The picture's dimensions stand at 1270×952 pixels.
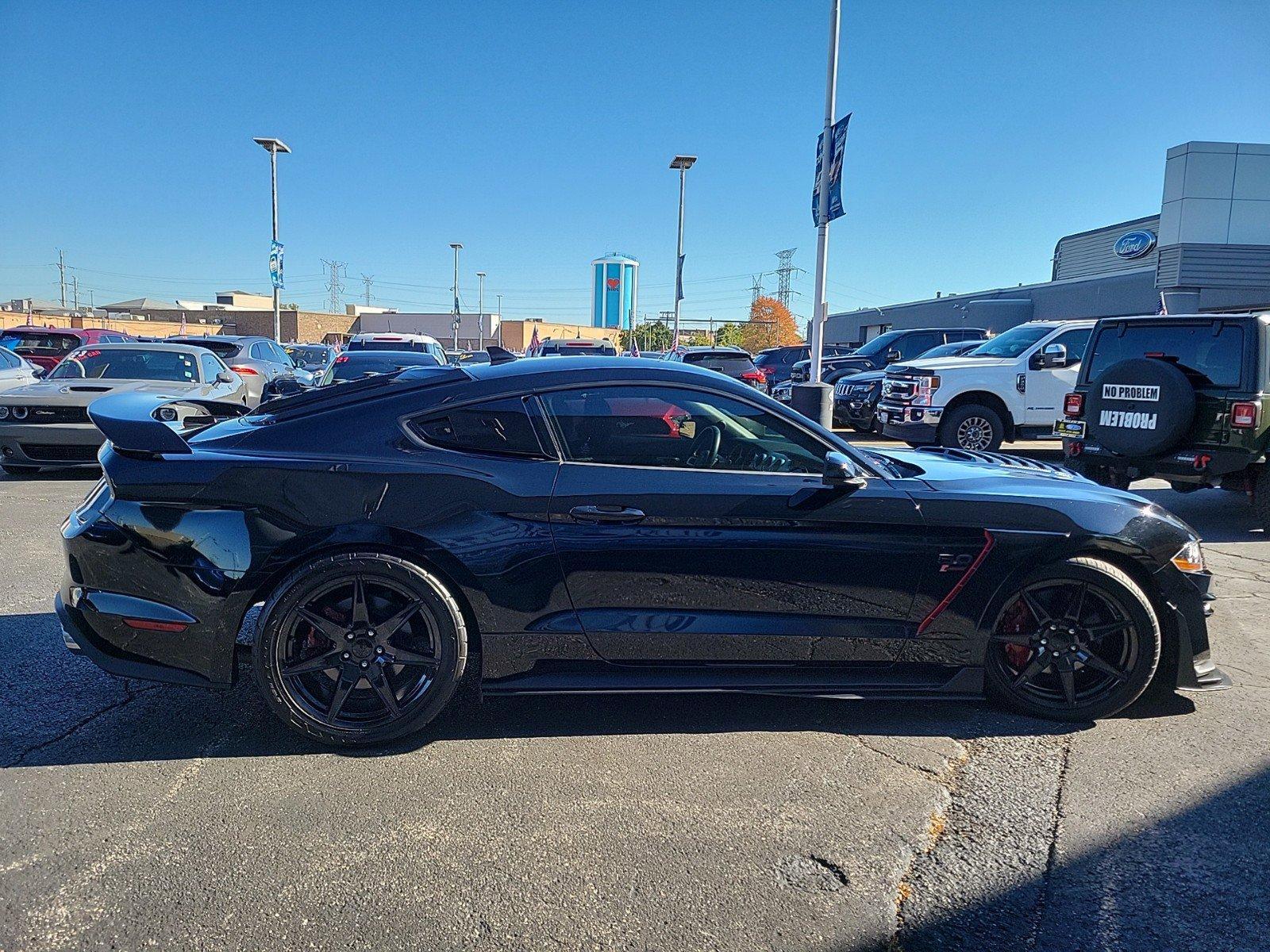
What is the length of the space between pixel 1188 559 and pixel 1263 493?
482cm

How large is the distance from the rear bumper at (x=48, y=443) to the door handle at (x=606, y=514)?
788 centimetres

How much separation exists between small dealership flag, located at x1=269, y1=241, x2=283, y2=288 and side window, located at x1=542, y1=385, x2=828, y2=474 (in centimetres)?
2757

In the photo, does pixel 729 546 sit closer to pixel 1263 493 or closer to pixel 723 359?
pixel 1263 493

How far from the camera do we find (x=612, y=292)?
101000 millimetres

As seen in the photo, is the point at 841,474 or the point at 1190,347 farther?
the point at 1190,347

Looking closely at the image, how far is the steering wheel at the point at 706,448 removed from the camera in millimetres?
3594

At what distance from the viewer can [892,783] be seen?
3.19 m

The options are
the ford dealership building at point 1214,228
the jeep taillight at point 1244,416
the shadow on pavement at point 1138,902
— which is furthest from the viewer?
the ford dealership building at point 1214,228

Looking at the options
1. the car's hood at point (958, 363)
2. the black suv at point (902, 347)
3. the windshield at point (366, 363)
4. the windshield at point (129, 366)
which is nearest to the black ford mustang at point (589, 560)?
the windshield at point (129, 366)

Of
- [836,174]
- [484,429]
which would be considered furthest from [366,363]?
[484,429]

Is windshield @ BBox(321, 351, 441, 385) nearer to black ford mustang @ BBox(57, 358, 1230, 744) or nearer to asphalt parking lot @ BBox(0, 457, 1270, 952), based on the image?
asphalt parking lot @ BBox(0, 457, 1270, 952)

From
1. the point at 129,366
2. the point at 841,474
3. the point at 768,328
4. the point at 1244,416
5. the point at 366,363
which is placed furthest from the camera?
the point at 768,328

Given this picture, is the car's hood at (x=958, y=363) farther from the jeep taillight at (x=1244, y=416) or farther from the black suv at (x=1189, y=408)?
the jeep taillight at (x=1244, y=416)

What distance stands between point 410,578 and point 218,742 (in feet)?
3.29
